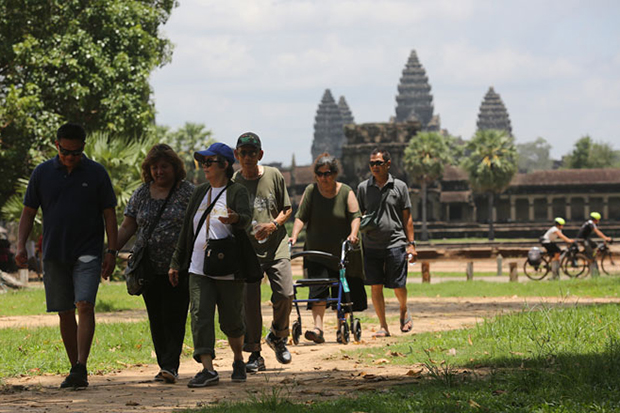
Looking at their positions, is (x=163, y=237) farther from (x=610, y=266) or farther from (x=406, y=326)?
(x=610, y=266)

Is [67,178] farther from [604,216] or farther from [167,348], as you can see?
[604,216]

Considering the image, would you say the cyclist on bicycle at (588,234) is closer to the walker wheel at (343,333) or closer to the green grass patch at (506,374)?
the green grass patch at (506,374)

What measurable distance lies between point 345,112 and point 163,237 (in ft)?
563

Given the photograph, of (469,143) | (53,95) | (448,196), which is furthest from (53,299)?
(448,196)

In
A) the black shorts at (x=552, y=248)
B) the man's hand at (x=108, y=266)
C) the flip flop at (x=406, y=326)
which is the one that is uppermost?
the man's hand at (x=108, y=266)

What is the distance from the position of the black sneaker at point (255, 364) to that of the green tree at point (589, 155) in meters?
103

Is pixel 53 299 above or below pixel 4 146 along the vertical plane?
below

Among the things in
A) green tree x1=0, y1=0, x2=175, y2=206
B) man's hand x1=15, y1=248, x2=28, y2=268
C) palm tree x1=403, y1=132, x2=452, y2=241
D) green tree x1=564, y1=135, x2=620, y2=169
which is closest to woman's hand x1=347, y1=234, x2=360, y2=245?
man's hand x1=15, y1=248, x2=28, y2=268

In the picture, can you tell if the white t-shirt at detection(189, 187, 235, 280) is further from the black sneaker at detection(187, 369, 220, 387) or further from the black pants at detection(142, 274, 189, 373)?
the black sneaker at detection(187, 369, 220, 387)

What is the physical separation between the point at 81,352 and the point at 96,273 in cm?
59

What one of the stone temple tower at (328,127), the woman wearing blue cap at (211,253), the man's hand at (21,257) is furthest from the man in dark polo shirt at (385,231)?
the stone temple tower at (328,127)

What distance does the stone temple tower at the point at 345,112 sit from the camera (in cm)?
17588

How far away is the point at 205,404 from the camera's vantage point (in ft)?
19.9

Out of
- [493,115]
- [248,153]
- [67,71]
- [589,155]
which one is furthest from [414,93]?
[248,153]
